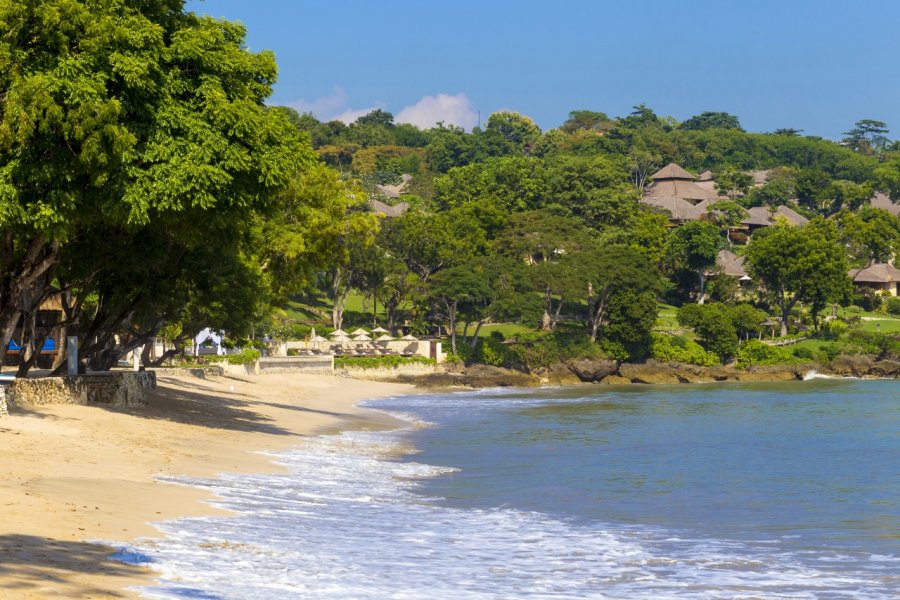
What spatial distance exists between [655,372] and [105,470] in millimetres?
70358

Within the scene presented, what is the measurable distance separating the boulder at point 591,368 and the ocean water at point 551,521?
150 feet

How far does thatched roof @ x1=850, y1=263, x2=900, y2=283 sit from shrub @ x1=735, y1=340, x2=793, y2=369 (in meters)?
23.8

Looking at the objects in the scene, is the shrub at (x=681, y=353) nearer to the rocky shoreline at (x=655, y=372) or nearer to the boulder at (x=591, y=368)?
the rocky shoreline at (x=655, y=372)

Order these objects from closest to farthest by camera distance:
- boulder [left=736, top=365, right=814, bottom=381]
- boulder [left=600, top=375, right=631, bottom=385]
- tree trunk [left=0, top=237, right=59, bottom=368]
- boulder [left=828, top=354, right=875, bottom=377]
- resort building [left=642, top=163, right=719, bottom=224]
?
tree trunk [left=0, top=237, right=59, bottom=368] < boulder [left=600, top=375, right=631, bottom=385] < boulder [left=736, top=365, right=814, bottom=381] < boulder [left=828, top=354, right=875, bottom=377] < resort building [left=642, top=163, right=719, bottom=224]

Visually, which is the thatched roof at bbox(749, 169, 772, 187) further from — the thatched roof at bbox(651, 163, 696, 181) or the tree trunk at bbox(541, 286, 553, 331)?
the tree trunk at bbox(541, 286, 553, 331)

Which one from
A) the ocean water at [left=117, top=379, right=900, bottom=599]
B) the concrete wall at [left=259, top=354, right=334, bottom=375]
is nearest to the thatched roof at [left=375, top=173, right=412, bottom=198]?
the concrete wall at [left=259, top=354, right=334, bottom=375]

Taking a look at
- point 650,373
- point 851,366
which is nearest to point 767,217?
point 851,366

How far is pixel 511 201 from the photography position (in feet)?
350

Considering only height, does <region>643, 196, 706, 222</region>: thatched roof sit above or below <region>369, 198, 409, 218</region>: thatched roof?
above

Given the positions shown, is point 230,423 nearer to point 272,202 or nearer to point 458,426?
point 272,202

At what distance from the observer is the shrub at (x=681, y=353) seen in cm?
8719

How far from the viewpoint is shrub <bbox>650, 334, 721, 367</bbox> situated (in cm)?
8719

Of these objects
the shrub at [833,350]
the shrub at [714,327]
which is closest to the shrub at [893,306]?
the shrub at [833,350]

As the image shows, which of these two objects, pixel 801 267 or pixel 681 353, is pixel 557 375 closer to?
pixel 681 353
